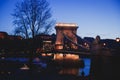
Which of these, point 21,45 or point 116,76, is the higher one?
point 21,45

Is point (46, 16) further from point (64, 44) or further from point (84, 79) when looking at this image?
point (64, 44)

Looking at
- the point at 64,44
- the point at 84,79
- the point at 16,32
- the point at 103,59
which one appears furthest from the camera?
the point at 64,44

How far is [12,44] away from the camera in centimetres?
4200

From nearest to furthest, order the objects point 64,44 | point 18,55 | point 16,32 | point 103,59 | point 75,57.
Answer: point 103,59, point 16,32, point 18,55, point 75,57, point 64,44

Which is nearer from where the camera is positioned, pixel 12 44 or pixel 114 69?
pixel 114 69

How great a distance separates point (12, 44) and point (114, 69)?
2417 centimetres

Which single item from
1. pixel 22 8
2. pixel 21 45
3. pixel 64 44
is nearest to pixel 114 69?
pixel 22 8

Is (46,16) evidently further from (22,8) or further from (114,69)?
(114,69)

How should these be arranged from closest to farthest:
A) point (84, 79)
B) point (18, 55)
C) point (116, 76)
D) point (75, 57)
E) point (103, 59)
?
point (116, 76)
point (103, 59)
point (84, 79)
point (18, 55)
point (75, 57)

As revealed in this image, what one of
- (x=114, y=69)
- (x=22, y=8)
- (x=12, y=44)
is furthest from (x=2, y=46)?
(x=114, y=69)

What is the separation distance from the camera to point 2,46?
4153 cm

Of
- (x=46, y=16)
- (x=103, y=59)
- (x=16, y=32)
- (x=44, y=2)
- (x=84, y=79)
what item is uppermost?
(x=44, y=2)

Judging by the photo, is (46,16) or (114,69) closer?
(114,69)

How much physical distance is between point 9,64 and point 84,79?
545 inches
